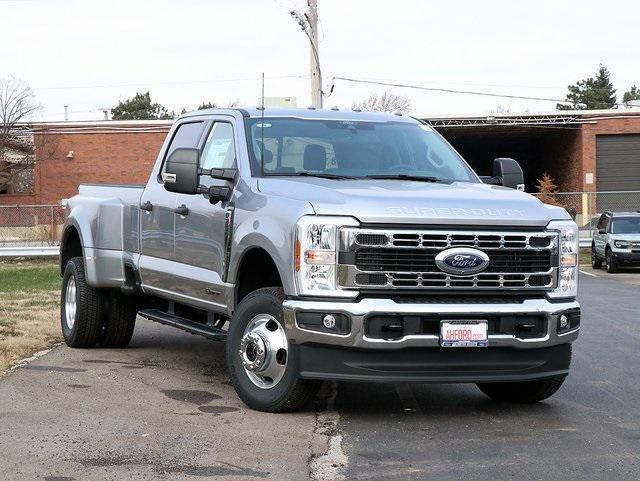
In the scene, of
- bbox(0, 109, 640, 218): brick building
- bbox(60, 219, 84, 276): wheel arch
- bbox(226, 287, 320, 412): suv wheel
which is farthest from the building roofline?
bbox(226, 287, 320, 412): suv wheel

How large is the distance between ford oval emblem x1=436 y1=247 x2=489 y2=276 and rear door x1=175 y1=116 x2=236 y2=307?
1838 mm

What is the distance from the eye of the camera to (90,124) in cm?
5150

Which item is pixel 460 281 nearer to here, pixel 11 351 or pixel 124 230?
pixel 124 230

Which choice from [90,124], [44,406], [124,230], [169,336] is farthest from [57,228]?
[44,406]

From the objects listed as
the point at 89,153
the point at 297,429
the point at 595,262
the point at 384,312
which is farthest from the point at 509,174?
the point at 89,153

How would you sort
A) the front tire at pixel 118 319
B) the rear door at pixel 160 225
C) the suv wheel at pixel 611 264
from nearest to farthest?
the rear door at pixel 160 225, the front tire at pixel 118 319, the suv wheel at pixel 611 264

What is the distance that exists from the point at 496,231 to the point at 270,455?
222 cm

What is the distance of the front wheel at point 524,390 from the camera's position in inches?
326

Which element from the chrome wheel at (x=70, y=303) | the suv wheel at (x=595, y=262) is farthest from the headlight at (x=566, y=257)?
the suv wheel at (x=595, y=262)

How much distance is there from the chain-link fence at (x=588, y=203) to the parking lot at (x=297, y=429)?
3026 cm

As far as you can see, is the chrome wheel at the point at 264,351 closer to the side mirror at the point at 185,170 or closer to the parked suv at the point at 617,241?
the side mirror at the point at 185,170

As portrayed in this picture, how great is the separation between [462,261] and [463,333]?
0.47 meters

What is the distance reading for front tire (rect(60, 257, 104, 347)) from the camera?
1121 cm

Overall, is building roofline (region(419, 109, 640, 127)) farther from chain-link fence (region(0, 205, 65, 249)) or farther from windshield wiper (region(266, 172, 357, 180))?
windshield wiper (region(266, 172, 357, 180))
